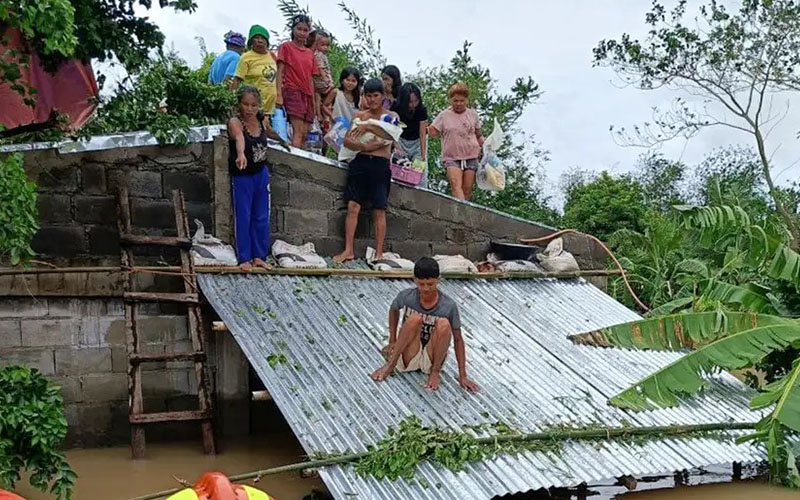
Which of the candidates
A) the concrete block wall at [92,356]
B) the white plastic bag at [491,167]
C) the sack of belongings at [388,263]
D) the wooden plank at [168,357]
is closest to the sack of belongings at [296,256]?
the sack of belongings at [388,263]

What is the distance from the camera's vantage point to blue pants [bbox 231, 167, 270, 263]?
6.91 metres

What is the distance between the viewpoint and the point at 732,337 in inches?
228

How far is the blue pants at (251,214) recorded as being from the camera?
6.91m

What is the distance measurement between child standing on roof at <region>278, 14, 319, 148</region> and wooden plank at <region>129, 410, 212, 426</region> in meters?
3.53

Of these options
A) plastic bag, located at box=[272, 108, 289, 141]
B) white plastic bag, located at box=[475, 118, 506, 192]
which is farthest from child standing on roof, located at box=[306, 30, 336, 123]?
white plastic bag, located at box=[475, 118, 506, 192]

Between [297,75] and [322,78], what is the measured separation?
21.0 inches

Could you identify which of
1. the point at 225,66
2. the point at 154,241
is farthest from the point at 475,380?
the point at 225,66

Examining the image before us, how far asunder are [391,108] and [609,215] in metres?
6.82

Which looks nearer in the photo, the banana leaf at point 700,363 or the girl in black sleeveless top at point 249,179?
the banana leaf at point 700,363

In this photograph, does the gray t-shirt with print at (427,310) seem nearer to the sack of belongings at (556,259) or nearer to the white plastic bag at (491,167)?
the sack of belongings at (556,259)

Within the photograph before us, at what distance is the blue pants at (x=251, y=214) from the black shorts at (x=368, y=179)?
0.93 metres

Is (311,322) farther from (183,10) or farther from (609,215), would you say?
(609,215)

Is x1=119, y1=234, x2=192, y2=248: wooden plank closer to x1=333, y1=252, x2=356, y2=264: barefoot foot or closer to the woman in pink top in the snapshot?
x1=333, y1=252, x2=356, y2=264: barefoot foot

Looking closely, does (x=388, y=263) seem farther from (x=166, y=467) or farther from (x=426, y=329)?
(x=166, y=467)
